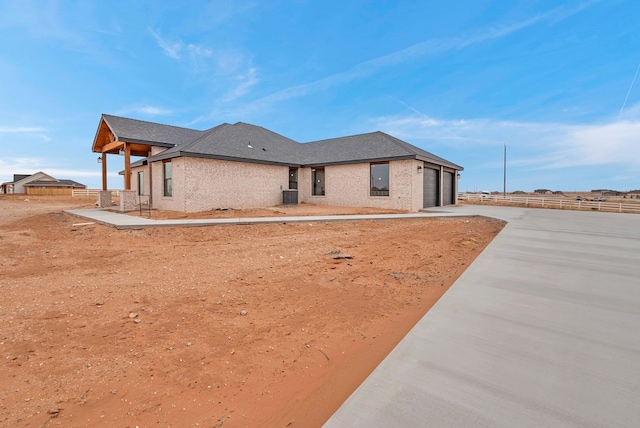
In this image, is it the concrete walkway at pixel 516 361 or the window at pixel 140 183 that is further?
the window at pixel 140 183

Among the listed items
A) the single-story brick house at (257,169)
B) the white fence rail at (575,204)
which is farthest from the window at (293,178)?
the white fence rail at (575,204)

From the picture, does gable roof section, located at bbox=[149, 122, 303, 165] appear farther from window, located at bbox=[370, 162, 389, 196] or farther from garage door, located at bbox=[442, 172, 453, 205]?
garage door, located at bbox=[442, 172, 453, 205]

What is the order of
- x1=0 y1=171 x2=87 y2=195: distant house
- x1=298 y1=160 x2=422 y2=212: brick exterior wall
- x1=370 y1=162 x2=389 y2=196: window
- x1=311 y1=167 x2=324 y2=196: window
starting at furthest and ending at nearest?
x1=0 y1=171 x2=87 y2=195: distant house
x1=311 y1=167 x2=324 y2=196: window
x1=370 y1=162 x2=389 y2=196: window
x1=298 y1=160 x2=422 y2=212: brick exterior wall

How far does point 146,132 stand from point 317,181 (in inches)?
467

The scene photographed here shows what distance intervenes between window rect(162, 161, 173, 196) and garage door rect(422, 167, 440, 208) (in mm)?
15851

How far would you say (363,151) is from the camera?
65.5ft

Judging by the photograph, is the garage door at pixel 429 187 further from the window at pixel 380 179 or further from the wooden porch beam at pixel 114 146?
the wooden porch beam at pixel 114 146

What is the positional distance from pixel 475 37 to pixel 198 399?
63.6ft

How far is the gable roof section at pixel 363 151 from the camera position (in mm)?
18141

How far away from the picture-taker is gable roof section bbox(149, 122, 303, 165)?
15.7 meters

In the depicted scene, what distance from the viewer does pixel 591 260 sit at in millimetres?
5297

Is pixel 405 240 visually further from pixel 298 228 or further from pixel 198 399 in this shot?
pixel 198 399

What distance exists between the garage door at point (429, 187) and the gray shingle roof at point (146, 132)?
1681cm

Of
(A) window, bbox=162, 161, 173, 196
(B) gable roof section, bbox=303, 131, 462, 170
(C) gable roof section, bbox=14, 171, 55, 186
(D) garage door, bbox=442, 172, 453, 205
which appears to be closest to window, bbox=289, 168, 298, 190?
(B) gable roof section, bbox=303, 131, 462, 170
